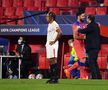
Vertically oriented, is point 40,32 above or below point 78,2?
below

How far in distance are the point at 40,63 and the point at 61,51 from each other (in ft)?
2.96

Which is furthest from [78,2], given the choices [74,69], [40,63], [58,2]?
[74,69]

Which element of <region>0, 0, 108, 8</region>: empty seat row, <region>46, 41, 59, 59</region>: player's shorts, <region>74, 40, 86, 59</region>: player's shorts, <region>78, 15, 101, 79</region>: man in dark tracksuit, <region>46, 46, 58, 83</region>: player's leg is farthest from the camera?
<region>0, 0, 108, 8</region>: empty seat row

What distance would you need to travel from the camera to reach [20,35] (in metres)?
19.0

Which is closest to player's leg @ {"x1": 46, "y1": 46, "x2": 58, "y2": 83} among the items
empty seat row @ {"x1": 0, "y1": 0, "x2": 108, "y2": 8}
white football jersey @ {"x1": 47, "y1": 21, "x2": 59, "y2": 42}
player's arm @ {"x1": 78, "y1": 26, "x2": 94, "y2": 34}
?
white football jersey @ {"x1": 47, "y1": 21, "x2": 59, "y2": 42}

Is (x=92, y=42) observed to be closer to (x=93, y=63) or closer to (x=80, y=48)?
(x=80, y=48)

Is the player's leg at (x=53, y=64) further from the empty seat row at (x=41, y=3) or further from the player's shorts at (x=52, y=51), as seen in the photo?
the empty seat row at (x=41, y=3)

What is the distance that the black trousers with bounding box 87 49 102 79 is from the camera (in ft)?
46.7

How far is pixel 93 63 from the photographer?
14.3m

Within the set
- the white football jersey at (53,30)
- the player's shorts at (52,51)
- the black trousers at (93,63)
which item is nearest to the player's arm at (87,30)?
the black trousers at (93,63)

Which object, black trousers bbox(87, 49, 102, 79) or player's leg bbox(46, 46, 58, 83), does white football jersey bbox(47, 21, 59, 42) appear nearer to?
player's leg bbox(46, 46, 58, 83)

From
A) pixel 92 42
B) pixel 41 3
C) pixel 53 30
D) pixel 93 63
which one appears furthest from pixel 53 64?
pixel 41 3

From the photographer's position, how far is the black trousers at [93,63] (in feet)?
46.7

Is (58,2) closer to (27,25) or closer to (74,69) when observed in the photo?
(27,25)
